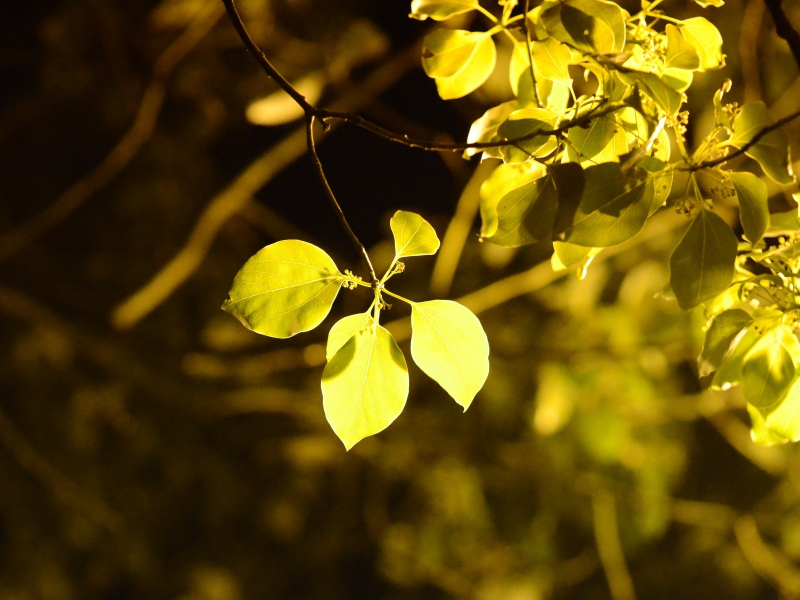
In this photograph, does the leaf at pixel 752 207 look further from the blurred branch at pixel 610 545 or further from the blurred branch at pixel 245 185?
the blurred branch at pixel 610 545

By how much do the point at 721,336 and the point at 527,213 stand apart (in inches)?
6.1

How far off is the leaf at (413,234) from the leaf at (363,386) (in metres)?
0.06

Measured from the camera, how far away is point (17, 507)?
5.25 ft

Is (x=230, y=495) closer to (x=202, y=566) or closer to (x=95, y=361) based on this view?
(x=202, y=566)

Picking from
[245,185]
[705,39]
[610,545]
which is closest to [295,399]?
[245,185]

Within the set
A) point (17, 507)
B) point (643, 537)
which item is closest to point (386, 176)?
point (643, 537)

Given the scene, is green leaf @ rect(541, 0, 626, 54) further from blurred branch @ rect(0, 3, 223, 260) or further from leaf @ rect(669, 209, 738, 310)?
blurred branch @ rect(0, 3, 223, 260)

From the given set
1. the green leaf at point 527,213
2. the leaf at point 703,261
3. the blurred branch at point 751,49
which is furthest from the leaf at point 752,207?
the blurred branch at point 751,49

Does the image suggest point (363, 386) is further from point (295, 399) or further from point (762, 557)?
point (762, 557)

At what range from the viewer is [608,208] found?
0.32 meters

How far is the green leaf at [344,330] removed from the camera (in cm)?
35

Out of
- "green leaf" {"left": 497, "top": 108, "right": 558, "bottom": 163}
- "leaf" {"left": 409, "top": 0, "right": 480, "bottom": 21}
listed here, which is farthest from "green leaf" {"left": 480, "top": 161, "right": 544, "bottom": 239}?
"leaf" {"left": 409, "top": 0, "right": 480, "bottom": 21}

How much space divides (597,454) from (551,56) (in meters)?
1.26

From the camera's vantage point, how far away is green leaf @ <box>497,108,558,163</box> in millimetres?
339
